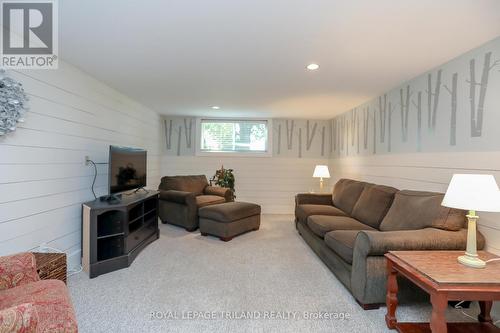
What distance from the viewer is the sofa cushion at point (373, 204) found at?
3107 mm

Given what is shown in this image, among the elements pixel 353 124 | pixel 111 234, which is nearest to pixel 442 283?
pixel 111 234

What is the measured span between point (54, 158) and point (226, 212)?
221 centimetres

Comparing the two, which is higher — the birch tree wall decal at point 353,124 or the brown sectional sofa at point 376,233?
the birch tree wall decal at point 353,124

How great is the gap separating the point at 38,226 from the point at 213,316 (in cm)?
183

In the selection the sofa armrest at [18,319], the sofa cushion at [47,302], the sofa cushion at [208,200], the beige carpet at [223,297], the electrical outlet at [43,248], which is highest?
the sofa armrest at [18,319]

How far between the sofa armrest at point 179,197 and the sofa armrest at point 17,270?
8.58 feet

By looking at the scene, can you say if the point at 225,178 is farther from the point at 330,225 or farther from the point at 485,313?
the point at 485,313

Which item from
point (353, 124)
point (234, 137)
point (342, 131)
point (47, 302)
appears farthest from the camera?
point (234, 137)

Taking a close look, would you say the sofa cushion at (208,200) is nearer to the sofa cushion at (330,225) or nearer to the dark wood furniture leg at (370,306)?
the sofa cushion at (330,225)

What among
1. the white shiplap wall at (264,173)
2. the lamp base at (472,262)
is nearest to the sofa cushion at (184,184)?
the white shiplap wall at (264,173)

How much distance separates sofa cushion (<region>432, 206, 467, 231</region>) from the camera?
2.20 metres

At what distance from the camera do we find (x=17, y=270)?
63.6 inches

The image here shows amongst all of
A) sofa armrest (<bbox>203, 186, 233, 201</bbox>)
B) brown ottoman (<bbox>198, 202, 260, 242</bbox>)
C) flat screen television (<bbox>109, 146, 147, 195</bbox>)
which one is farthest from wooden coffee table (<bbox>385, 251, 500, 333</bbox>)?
sofa armrest (<bbox>203, 186, 233, 201</bbox>)

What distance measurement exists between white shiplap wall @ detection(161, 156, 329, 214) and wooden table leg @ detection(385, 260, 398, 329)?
13.6ft
